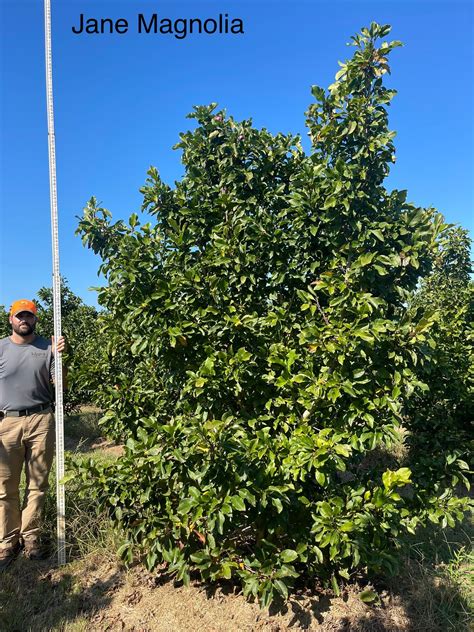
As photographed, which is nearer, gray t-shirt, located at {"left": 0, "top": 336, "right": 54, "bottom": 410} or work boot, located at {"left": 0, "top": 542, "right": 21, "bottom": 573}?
work boot, located at {"left": 0, "top": 542, "right": 21, "bottom": 573}

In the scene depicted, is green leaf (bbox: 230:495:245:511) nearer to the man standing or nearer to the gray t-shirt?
the man standing

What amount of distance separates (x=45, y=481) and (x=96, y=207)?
8.10 ft

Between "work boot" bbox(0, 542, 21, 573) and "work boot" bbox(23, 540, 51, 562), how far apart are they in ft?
0.27

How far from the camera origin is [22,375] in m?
3.77

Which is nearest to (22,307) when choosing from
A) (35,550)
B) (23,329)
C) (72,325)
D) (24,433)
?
(23,329)

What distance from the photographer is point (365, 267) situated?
264 cm

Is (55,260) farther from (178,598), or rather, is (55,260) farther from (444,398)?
(444,398)

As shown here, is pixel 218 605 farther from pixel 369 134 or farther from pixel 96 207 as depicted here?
pixel 369 134

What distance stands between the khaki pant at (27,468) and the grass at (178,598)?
237 mm

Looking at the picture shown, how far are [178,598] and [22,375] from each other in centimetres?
220

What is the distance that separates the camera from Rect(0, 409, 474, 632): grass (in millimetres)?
2844

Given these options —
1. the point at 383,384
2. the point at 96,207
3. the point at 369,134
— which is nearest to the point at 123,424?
the point at 96,207

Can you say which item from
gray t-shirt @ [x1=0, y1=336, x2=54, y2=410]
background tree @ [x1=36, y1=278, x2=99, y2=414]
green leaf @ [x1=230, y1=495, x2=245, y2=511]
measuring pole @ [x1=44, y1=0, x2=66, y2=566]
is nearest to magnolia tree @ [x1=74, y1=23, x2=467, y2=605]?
green leaf @ [x1=230, y1=495, x2=245, y2=511]

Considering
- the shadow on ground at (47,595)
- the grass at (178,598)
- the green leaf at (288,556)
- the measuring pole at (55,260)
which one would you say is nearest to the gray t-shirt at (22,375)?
the measuring pole at (55,260)
